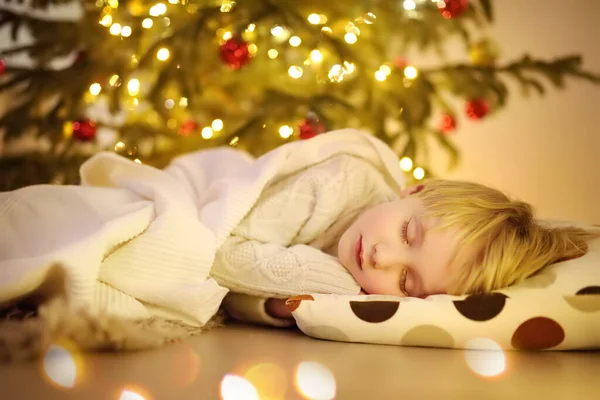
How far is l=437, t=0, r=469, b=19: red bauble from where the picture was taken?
A: 1.87 metres

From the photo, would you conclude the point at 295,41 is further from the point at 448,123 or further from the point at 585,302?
the point at 585,302

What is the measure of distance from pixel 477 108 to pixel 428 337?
4.61 feet

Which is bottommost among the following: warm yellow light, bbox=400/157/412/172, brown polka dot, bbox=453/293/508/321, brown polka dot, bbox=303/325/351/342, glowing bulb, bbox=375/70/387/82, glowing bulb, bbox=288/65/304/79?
brown polka dot, bbox=303/325/351/342

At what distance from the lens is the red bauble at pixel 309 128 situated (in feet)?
5.61

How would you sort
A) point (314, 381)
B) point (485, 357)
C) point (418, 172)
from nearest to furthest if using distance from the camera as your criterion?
point (314, 381), point (485, 357), point (418, 172)

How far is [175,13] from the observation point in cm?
177

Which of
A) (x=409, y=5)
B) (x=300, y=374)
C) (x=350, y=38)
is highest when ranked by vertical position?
(x=409, y=5)

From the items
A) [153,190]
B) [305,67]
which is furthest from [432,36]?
[153,190]

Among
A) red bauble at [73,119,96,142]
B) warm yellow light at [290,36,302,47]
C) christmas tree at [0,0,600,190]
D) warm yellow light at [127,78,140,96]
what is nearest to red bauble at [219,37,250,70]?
christmas tree at [0,0,600,190]

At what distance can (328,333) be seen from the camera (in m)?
0.88

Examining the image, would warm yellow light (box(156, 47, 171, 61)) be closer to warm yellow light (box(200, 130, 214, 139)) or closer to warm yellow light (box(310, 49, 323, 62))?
warm yellow light (box(200, 130, 214, 139))

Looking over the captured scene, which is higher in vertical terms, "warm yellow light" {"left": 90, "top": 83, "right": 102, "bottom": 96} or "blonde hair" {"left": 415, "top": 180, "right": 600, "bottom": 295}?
"warm yellow light" {"left": 90, "top": 83, "right": 102, "bottom": 96}

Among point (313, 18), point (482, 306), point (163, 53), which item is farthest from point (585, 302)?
point (163, 53)

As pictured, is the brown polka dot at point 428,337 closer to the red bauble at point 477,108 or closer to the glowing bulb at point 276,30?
the glowing bulb at point 276,30
